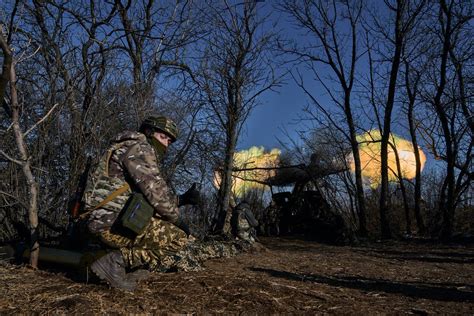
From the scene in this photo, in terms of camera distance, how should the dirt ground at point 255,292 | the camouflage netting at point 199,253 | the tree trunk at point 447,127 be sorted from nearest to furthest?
the dirt ground at point 255,292
the camouflage netting at point 199,253
the tree trunk at point 447,127

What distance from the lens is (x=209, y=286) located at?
3.76 metres

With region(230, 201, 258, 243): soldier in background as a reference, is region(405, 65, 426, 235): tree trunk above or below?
above

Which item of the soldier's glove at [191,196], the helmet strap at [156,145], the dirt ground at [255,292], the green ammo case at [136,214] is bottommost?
the dirt ground at [255,292]

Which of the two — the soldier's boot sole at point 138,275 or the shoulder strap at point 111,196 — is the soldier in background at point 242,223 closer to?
the soldier's boot sole at point 138,275

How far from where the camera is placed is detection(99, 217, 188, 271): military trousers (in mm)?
3872

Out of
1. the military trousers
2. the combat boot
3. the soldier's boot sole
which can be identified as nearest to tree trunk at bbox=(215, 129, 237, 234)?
the military trousers

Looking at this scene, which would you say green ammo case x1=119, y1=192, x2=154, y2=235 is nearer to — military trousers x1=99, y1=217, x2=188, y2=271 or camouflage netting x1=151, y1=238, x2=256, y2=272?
military trousers x1=99, y1=217, x2=188, y2=271

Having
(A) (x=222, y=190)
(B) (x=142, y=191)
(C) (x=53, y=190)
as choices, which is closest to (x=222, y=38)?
(A) (x=222, y=190)

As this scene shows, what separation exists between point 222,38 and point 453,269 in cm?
653

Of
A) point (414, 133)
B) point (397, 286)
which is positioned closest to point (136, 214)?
point (397, 286)

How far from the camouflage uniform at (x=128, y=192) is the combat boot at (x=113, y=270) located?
0.98ft

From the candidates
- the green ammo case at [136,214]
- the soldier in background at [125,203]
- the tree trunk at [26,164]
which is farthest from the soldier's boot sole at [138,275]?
the tree trunk at [26,164]

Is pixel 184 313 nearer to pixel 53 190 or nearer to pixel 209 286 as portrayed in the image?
pixel 209 286

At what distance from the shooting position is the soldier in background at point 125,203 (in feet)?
12.2
